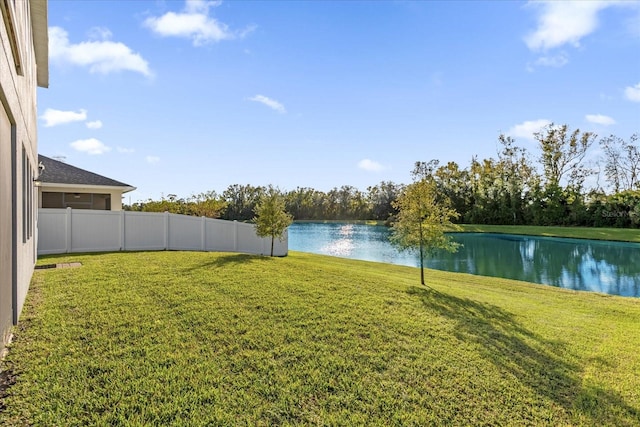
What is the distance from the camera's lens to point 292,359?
4516 mm

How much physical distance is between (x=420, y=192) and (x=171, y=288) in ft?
26.1

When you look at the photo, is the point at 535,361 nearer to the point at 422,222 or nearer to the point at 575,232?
the point at 422,222

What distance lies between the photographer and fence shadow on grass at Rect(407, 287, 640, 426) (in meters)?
4.11

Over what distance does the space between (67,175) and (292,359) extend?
16488mm

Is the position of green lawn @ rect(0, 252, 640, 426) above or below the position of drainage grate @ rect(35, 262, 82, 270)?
below

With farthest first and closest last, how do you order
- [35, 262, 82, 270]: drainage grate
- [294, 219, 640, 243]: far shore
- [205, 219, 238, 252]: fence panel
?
[294, 219, 640, 243]: far shore, [205, 219, 238, 252]: fence panel, [35, 262, 82, 270]: drainage grate

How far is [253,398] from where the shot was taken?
12.0 ft

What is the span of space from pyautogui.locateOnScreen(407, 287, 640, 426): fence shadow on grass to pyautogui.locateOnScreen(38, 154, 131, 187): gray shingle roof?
15.5 meters

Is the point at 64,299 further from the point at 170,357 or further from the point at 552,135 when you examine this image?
the point at 552,135

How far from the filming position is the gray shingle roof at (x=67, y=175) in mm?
15500

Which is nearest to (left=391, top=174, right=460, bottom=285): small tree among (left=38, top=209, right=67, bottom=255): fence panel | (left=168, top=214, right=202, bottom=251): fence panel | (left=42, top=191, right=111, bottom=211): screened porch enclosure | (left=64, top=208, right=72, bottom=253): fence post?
(left=168, top=214, right=202, bottom=251): fence panel

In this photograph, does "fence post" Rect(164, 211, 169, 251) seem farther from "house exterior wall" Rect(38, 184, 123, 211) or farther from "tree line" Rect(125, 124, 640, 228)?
"tree line" Rect(125, 124, 640, 228)

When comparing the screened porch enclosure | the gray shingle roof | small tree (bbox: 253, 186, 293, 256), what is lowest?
small tree (bbox: 253, 186, 293, 256)

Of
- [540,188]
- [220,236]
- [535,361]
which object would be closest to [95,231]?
[220,236]
